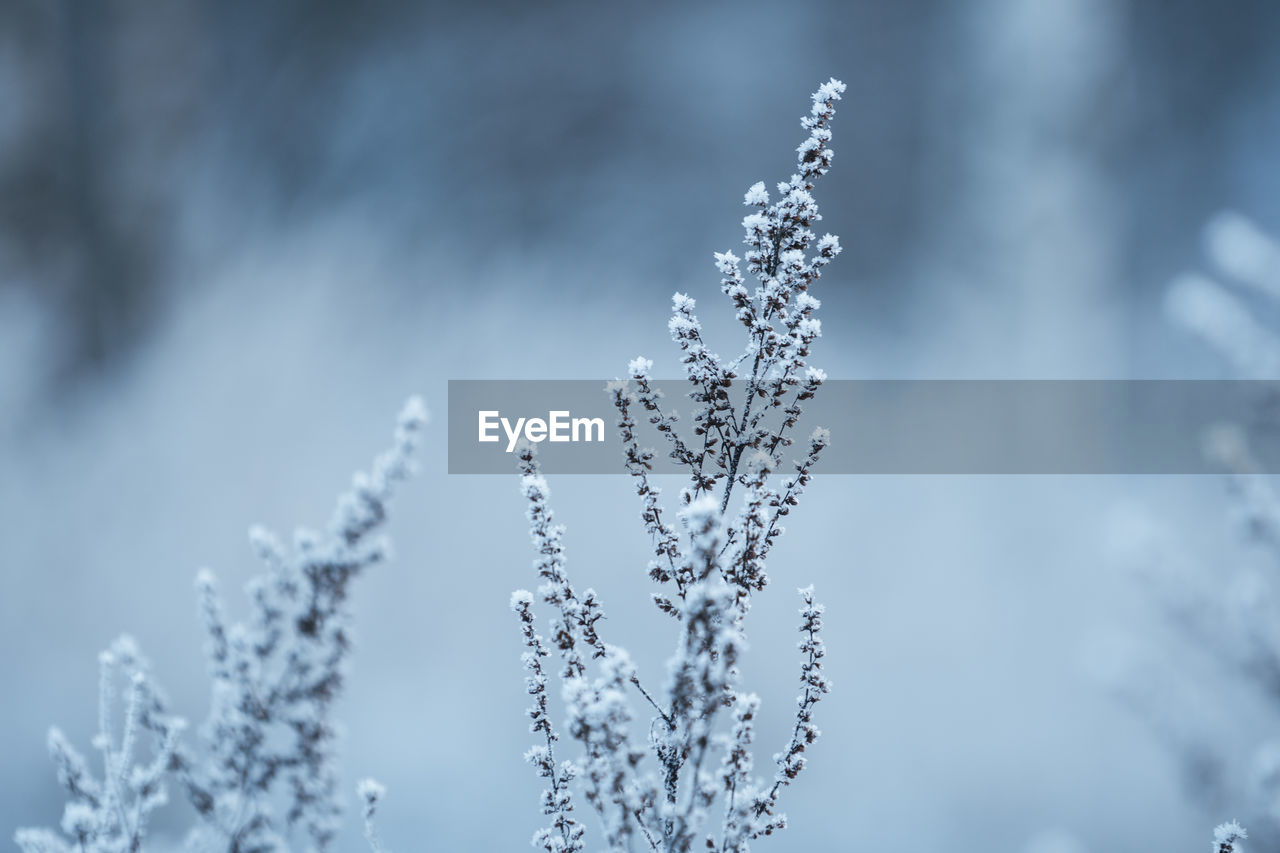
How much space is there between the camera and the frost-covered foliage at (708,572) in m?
1.72

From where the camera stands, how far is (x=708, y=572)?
175cm

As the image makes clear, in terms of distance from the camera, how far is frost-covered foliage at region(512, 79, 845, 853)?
172 cm

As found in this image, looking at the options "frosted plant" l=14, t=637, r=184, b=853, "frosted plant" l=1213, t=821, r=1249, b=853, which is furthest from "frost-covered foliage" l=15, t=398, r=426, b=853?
"frosted plant" l=1213, t=821, r=1249, b=853

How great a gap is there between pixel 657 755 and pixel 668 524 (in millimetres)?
689

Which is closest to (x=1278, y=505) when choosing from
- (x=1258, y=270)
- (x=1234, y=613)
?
(x=1234, y=613)

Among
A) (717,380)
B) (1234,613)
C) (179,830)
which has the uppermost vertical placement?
(717,380)

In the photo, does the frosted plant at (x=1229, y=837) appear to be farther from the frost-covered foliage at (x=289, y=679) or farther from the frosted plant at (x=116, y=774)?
the frosted plant at (x=116, y=774)

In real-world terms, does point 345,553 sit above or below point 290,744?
above

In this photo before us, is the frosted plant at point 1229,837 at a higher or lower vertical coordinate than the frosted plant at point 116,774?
lower

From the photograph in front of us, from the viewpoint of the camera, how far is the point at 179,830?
5840mm

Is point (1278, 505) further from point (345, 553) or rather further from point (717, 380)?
point (345, 553)

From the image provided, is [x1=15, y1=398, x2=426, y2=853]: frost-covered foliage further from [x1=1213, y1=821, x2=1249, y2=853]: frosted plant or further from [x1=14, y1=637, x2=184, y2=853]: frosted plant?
[x1=1213, y1=821, x2=1249, y2=853]: frosted plant

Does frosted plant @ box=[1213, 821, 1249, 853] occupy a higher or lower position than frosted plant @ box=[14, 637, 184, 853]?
lower

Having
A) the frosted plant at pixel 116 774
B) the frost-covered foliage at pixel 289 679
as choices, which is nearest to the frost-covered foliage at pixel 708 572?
the frost-covered foliage at pixel 289 679
